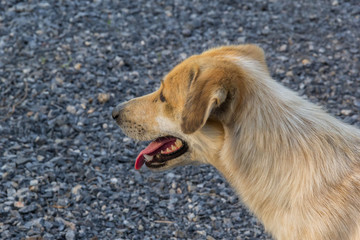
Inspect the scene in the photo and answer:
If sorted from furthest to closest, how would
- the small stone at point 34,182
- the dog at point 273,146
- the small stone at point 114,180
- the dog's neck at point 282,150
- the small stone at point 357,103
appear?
the small stone at point 357,103, the small stone at point 114,180, the small stone at point 34,182, the dog's neck at point 282,150, the dog at point 273,146

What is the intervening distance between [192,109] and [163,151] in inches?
34.8

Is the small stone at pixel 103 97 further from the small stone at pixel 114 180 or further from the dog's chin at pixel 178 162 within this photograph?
the dog's chin at pixel 178 162

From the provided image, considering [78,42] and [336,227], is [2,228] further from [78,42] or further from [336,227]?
[78,42]

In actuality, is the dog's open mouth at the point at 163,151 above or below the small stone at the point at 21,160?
above

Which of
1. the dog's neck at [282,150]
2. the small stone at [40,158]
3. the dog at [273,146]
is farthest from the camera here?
the small stone at [40,158]

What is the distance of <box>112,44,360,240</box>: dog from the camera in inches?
131

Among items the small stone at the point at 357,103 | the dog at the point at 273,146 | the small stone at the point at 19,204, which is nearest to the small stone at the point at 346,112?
the small stone at the point at 357,103

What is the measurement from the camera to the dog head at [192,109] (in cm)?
327

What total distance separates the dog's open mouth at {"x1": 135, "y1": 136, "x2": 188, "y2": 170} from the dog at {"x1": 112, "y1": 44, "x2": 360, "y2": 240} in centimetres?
23

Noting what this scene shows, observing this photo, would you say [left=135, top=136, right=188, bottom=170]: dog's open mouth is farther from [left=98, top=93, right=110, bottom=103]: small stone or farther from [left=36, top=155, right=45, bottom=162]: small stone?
[left=98, top=93, right=110, bottom=103]: small stone

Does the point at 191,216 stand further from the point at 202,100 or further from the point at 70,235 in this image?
the point at 202,100

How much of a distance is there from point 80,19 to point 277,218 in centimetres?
513

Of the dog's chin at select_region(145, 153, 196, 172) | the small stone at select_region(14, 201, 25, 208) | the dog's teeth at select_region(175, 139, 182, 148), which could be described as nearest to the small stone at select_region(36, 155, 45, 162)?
the small stone at select_region(14, 201, 25, 208)

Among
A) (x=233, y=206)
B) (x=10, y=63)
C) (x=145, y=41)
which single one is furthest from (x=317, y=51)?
(x=10, y=63)
